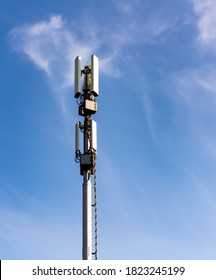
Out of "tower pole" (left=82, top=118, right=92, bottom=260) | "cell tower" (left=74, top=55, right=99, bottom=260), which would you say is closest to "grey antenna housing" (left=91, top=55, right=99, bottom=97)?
"cell tower" (left=74, top=55, right=99, bottom=260)

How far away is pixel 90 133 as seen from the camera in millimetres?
37469

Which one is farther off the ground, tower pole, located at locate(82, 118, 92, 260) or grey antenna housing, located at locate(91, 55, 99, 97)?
grey antenna housing, located at locate(91, 55, 99, 97)

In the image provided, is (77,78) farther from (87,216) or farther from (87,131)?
(87,216)

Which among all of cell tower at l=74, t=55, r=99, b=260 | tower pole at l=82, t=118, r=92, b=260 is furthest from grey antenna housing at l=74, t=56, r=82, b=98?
tower pole at l=82, t=118, r=92, b=260

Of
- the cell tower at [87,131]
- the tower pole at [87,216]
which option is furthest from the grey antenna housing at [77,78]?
the tower pole at [87,216]

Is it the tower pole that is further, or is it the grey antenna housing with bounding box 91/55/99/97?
the grey antenna housing with bounding box 91/55/99/97

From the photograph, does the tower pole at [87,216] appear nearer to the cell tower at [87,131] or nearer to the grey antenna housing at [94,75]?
the cell tower at [87,131]

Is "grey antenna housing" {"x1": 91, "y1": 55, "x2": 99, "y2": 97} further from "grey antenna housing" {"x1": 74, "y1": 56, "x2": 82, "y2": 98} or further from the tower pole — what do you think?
the tower pole

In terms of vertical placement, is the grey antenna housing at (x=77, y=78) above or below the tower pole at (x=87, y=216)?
above

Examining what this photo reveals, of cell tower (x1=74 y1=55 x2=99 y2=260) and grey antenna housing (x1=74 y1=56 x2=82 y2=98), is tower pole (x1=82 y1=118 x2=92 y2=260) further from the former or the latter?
grey antenna housing (x1=74 y1=56 x2=82 y2=98)

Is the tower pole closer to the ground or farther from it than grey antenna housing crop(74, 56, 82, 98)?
closer to the ground

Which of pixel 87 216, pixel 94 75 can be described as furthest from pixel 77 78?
pixel 87 216

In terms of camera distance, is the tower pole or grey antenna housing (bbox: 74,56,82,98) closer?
the tower pole
